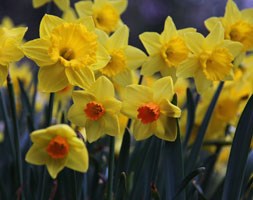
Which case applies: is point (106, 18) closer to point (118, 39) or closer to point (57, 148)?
point (118, 39)

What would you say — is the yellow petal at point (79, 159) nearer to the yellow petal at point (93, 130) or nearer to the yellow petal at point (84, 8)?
the yellow petal at point (93, 130)

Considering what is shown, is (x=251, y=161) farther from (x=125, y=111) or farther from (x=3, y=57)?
(x=3, y=57)

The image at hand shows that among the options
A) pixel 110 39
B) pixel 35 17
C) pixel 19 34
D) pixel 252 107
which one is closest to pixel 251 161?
pixel 252 107

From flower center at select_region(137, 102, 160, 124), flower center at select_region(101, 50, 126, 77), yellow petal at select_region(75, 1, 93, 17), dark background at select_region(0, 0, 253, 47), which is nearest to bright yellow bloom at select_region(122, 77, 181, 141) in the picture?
flower center at select_region(137, 102, 160, 124)

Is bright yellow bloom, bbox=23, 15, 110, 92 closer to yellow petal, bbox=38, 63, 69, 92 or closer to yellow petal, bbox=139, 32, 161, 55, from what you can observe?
yellow petal, bbox=38, 63, 69, 92

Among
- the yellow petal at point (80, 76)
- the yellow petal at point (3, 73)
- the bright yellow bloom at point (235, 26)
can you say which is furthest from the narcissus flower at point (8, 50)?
the bright yellow bloom at point (235, 26)

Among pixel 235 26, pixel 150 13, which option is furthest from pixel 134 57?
pixel 150 13
